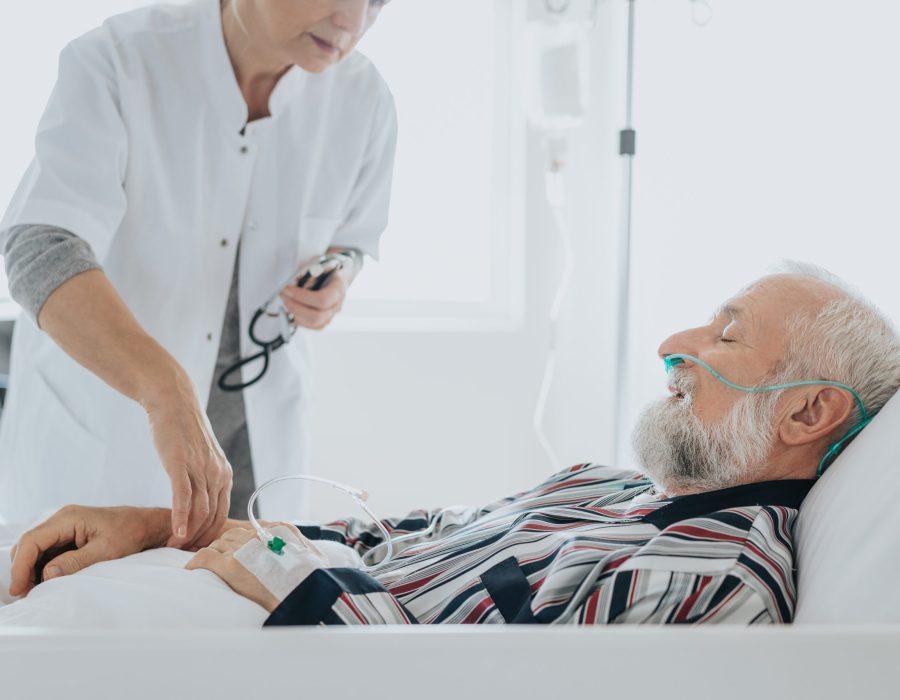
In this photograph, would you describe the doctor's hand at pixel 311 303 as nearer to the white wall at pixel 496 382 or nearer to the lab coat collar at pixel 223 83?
the lab coat collar at pixel 223 83

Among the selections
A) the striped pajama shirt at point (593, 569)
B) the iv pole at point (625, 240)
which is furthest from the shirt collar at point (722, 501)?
the iv pole at point (625, 240)

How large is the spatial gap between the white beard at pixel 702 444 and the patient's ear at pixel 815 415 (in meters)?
0.03

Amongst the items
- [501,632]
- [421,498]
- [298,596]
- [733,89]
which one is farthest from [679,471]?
[421,498]

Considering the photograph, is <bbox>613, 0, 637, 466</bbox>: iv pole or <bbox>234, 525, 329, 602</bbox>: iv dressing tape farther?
<bbox>613, 0, 637, 466</bbox>: iv pole

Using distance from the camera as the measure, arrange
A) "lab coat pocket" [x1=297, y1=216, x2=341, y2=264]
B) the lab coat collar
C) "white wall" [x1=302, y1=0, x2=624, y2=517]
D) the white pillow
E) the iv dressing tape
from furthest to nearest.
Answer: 1. "white wall" [x1=302, y1=0, x2=624, y2=517]
2. "lab coat pocket" [x1=297, y1=216, x2=341, y2=264]
3. the lab coat collar
4. the iv dressing tape
5. the white pillow

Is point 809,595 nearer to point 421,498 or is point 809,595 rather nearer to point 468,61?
point 421,498

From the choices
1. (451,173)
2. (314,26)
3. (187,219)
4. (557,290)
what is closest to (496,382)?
(557,290)

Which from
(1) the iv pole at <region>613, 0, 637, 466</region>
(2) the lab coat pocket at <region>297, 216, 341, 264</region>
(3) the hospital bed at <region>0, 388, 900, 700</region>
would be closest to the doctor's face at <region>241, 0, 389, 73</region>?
(2) the lab coat pocket at <region>297, 216, 341, 264</region>

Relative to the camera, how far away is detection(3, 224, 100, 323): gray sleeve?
139cm

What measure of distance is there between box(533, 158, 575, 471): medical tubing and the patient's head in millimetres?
1527

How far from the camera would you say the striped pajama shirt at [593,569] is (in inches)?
39.7

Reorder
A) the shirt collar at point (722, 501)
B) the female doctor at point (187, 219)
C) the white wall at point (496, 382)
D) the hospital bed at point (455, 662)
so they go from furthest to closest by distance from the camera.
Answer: the white wall at point (496, 382)
the female doctor at point (187, 219)
the shirt collar at point (722, 501)
the hospital bed at point (455, 662)

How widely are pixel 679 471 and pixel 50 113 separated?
1157mm

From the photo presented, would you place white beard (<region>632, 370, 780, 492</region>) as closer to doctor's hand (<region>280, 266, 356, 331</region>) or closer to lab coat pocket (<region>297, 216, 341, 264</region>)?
doctor's hand (<region>280, 266, 356, 331</region>)
